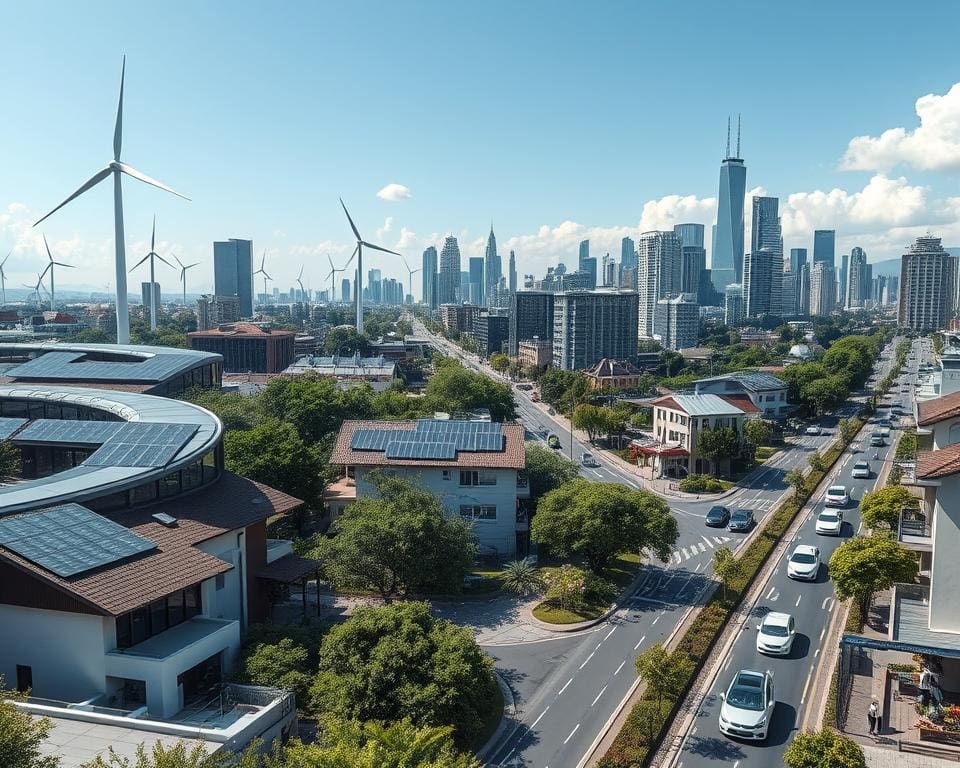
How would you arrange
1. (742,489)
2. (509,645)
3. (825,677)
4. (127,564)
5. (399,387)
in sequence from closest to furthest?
(127,564) < (825,677) < (509,645) < (742,489) < (399,387)

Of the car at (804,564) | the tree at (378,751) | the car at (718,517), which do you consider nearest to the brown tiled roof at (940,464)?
the car at (804,564)

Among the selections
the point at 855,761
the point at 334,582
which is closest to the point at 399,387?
the point at 334,582

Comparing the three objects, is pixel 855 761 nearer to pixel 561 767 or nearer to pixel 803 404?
pixel 561 767

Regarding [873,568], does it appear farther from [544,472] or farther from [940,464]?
[544,472]

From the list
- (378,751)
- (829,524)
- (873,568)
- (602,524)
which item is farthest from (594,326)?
(378,751)

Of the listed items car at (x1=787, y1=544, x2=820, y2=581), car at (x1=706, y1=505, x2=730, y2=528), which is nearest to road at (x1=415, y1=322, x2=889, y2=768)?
car at (x1=706, y1=505, x2=730, y2=528)

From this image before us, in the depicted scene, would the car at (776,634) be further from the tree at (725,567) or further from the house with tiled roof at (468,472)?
the house with tiled roof at (468,472)

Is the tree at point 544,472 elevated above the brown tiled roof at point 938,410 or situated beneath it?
situated beneath
